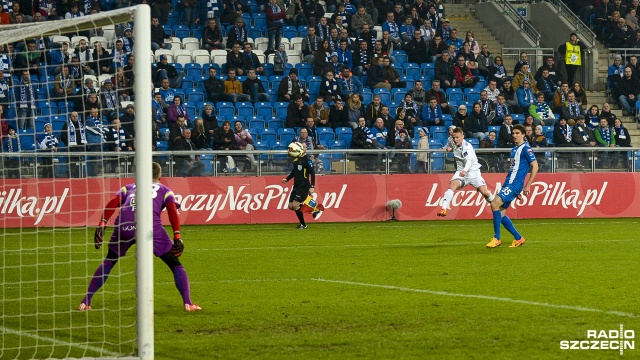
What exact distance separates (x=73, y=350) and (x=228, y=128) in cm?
1693

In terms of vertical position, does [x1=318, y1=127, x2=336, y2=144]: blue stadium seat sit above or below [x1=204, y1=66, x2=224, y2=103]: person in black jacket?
below

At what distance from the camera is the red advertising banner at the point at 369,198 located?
23.6 meters

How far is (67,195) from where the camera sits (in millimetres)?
21875

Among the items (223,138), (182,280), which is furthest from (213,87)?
(182,280)

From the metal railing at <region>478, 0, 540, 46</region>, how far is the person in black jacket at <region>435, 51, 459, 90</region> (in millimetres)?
5118

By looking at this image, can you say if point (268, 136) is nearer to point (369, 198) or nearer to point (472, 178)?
point (369, 198)

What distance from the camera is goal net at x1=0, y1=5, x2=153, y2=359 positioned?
7.85 metres

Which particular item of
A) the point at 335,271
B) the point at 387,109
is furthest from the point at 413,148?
the point at 335,271

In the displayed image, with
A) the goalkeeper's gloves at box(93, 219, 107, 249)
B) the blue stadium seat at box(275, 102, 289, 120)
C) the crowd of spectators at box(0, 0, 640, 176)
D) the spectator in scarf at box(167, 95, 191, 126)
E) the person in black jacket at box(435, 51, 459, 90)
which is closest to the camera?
the goalkeeper's gloves at box(93, 219, 107, 249)

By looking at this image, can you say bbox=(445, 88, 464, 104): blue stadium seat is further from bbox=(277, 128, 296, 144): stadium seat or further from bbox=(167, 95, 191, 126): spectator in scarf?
bbox=(167, 95, 191, 126): spectator in scarf

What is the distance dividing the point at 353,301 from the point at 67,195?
12362 mm

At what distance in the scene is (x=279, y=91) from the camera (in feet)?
90.8

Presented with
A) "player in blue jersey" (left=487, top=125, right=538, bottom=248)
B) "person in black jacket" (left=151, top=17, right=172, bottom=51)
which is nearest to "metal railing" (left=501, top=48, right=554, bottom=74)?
"person in black jacket" (left=151, top=17, right=172, bottom=51)

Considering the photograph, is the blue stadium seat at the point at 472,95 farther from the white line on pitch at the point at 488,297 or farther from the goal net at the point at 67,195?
the white line on pitch at the point at 488,297
